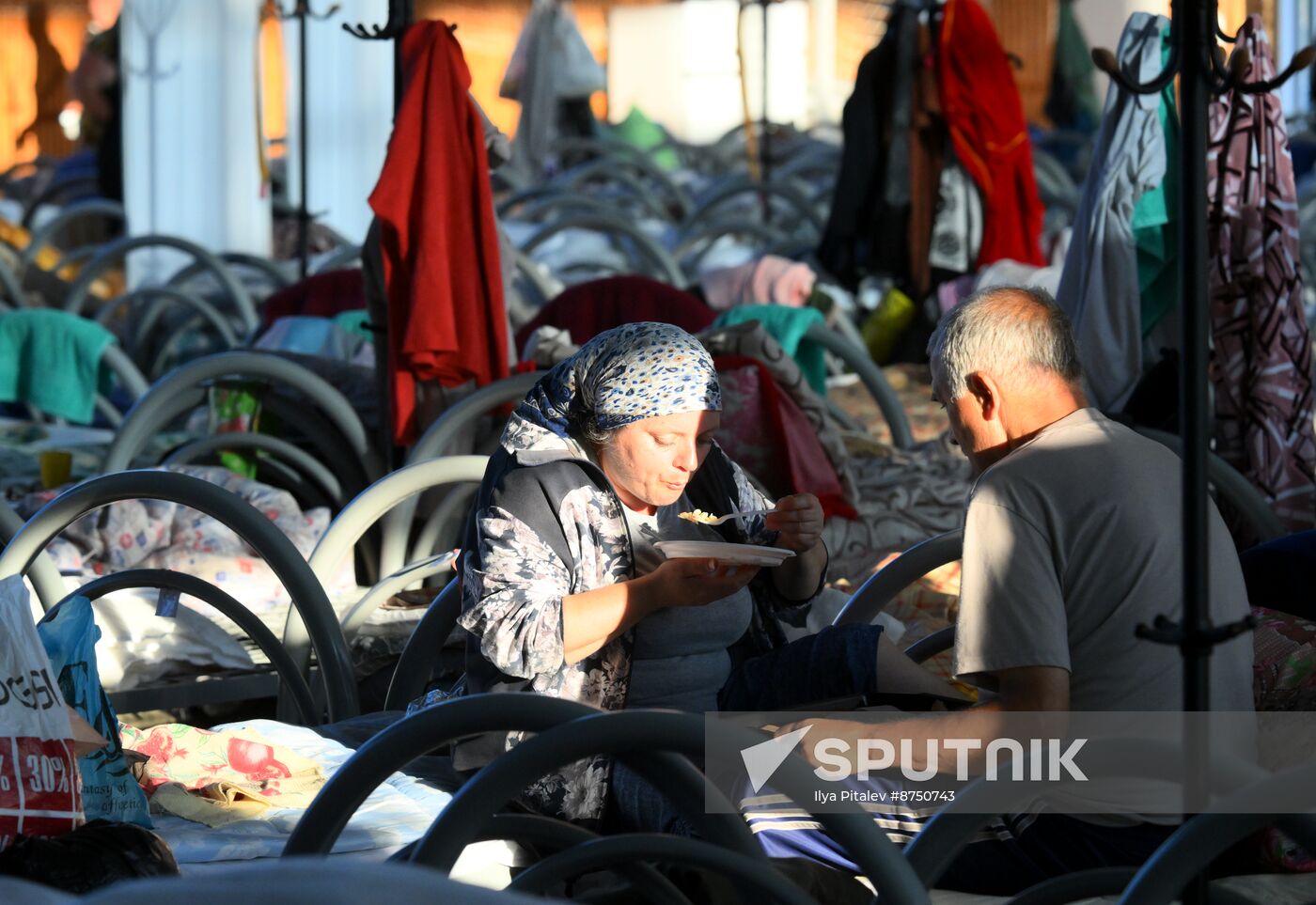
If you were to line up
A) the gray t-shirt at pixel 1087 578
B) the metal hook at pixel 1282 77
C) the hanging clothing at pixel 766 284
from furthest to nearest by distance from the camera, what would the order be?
the hanging clothing at pixel 766 284 < the gray t-shirt at pixel 1087 578 < the metal hook at pixel 1282 77

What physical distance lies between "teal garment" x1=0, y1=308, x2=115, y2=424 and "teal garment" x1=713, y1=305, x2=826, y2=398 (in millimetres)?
2120

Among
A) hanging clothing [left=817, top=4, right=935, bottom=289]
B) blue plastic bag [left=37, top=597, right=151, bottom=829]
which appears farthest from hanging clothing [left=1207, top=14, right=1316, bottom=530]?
hanging clothing [left=817, top=4, right=935, bottom=289]

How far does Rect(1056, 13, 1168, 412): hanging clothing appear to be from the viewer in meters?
3.98

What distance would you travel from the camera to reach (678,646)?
2.36 metres

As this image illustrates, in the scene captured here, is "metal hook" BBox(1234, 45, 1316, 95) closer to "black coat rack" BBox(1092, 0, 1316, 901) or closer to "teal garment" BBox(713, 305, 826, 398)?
"black coat rack" BBox(1092, 0, 1316, 901)

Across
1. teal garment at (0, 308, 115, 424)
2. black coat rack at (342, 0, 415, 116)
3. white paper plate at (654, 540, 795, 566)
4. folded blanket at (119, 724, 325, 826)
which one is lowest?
folded blanket at (119, 724, 325, 826)

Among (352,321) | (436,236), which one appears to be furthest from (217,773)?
(352,321)

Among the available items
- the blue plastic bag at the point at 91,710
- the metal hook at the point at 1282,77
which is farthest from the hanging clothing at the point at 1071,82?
the blue plastic bag at the point at 91,710

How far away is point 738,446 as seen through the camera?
4.06 meters

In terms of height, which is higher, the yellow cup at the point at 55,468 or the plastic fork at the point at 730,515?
the plastic fork at the point at 730,515

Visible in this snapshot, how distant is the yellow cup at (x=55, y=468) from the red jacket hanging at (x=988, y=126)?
3590 millimetres

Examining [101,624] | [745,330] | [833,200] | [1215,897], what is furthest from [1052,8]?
[1215,897]

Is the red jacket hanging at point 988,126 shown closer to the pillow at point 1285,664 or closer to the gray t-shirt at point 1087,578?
the pillow at point 1285,664

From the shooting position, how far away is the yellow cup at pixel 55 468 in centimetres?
444
